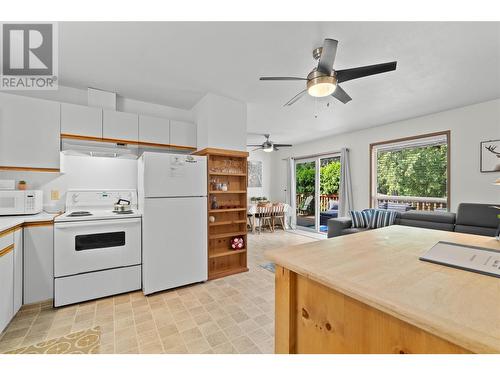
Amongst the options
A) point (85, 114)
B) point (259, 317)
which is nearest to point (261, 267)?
point (259, 317)

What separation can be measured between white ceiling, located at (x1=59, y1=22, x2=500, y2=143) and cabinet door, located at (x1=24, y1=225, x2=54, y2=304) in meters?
1.66

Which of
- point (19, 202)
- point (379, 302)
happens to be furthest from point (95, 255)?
point (379, 302)

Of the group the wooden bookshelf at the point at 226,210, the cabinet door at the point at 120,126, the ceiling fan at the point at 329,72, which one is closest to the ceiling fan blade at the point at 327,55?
the ceiling fan at the point at 329,72

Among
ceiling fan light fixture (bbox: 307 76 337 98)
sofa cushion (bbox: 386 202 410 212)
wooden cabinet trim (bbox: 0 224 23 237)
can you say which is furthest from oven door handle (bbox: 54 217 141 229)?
sofa cushion (bbox: 386 202 410 212)

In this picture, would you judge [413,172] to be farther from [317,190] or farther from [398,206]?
[317,190]

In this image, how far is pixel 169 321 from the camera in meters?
1.99

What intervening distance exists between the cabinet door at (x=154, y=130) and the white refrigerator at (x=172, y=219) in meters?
0.42

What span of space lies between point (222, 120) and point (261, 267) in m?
2.18

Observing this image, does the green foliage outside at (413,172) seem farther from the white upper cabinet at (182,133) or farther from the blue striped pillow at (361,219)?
the white upper cabinet at (182,133)

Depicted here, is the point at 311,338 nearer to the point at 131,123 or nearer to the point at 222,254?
the point at 222,254

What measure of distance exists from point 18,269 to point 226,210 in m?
2.09

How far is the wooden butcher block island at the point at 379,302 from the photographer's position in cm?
55

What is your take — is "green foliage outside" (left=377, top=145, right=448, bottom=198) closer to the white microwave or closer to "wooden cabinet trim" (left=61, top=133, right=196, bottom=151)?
"wooden cabinet trim" (left=61, top=133, right=196, bottom=151)

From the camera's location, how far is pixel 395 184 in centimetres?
438
